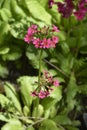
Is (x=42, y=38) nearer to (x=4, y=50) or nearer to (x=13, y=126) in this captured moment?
(x=13, y=126)

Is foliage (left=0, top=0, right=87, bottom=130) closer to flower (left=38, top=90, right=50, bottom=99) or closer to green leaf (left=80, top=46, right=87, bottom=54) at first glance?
green leaf (left=80, top=46, right=87, bottom=54)

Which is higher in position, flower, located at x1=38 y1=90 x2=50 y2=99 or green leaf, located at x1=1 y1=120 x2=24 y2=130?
flower, located at x1=38 y1=90 x2=50 y2=99

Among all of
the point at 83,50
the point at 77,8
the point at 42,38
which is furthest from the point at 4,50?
the point at 42,38

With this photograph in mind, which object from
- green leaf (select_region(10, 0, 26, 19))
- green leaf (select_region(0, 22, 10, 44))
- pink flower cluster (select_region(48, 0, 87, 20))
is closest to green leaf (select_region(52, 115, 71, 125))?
pink flower cluster (select_region(48, 0, 87, 20))

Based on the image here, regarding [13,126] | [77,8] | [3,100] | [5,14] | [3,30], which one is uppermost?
[5,14]

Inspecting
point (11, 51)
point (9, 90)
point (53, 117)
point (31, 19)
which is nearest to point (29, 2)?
point (31, 19)

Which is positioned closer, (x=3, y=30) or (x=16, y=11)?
(x=3, y=30)

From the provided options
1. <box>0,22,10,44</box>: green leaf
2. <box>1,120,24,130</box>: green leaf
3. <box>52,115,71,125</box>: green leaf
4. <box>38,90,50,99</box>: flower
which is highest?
<box>0,22,10,44</box>: green leaf

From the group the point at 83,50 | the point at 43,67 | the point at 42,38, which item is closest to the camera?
the point at 42,38

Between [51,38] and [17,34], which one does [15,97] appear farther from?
[51,38]
